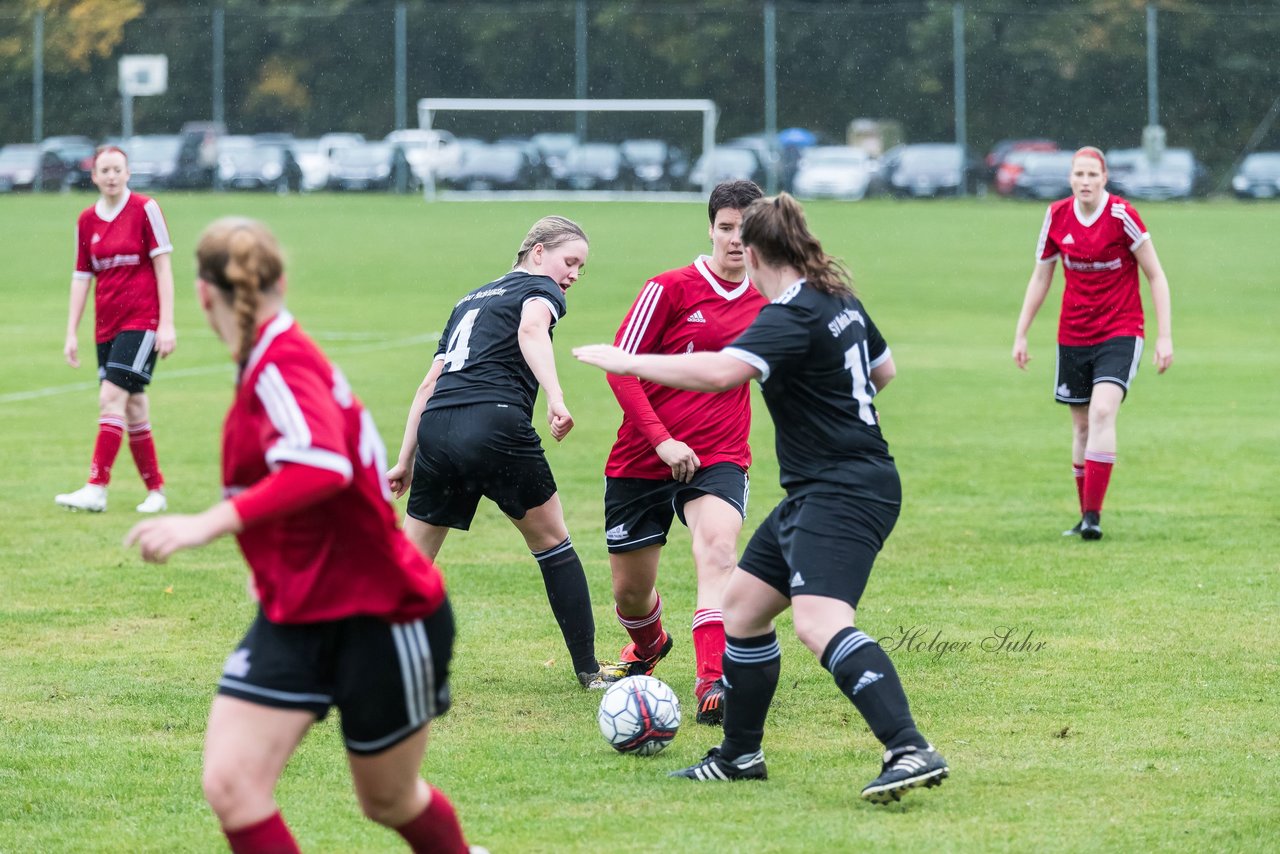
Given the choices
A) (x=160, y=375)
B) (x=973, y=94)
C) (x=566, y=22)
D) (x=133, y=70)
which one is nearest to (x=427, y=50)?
(x=566, y=22)

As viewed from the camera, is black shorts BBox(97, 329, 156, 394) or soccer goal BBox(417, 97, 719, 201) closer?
black shorts BBox(97, 329, 156, 394)

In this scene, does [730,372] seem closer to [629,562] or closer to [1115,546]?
[629,562]

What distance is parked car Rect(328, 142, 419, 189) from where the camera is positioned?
4756 centimetres

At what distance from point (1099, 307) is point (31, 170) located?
42497 millimetres

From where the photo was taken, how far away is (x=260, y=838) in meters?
3.66

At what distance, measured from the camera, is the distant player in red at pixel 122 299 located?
10430 millimetres

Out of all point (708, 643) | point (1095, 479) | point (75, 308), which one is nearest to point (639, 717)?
point (708, 643)

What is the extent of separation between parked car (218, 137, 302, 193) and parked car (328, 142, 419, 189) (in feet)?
4.20

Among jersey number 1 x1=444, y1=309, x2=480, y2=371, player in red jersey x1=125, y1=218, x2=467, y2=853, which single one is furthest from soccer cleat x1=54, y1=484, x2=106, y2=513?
player in red jersey x1=125, y1=218, x2=467, y2=853

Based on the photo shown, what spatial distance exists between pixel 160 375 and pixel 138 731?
40.2 ft

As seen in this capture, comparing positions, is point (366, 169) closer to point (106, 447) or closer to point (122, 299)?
point (122, 299)

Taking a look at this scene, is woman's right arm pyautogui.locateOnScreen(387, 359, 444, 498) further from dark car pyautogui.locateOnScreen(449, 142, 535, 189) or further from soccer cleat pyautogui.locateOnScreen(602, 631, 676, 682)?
dark car pyautogui.locateOnScreen(449, 142, 535, 189)

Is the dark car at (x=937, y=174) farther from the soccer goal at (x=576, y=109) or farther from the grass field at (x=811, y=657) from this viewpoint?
the grass field at (x=811, y=657)

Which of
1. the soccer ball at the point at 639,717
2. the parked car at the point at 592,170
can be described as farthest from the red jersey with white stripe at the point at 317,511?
the parked car at the point at 592,170
